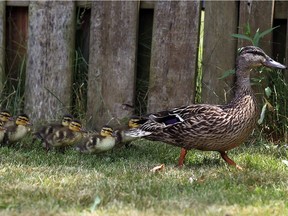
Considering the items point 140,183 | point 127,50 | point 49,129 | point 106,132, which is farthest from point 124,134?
point 140,183

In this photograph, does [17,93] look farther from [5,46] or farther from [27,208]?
[27,208]

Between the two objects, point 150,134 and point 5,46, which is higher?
point 5,46

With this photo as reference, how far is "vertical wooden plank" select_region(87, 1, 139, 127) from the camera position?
8633 millimetres

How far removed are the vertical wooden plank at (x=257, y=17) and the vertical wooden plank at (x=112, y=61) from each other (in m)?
1.18

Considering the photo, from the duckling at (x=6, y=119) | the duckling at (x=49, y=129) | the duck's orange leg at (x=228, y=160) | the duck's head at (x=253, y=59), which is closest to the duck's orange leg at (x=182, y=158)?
the duck's orange leg at (x=228, y=160)

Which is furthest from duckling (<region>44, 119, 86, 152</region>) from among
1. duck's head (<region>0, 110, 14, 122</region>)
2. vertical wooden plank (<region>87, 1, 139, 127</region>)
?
vertical wooden plank (<region>87, 1, 139, 127</region>)

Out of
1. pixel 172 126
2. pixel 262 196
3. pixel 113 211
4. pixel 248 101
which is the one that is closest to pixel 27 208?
pixel 113 211

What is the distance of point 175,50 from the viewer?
8.55m

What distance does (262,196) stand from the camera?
5.73 metres

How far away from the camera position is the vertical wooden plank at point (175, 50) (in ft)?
27.9

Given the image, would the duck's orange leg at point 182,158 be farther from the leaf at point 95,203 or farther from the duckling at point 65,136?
the leaf at point 95,203

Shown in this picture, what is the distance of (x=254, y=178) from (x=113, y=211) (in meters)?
1.58

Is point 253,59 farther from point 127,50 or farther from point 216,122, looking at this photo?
point 127,50

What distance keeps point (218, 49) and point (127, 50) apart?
1.02 metres
